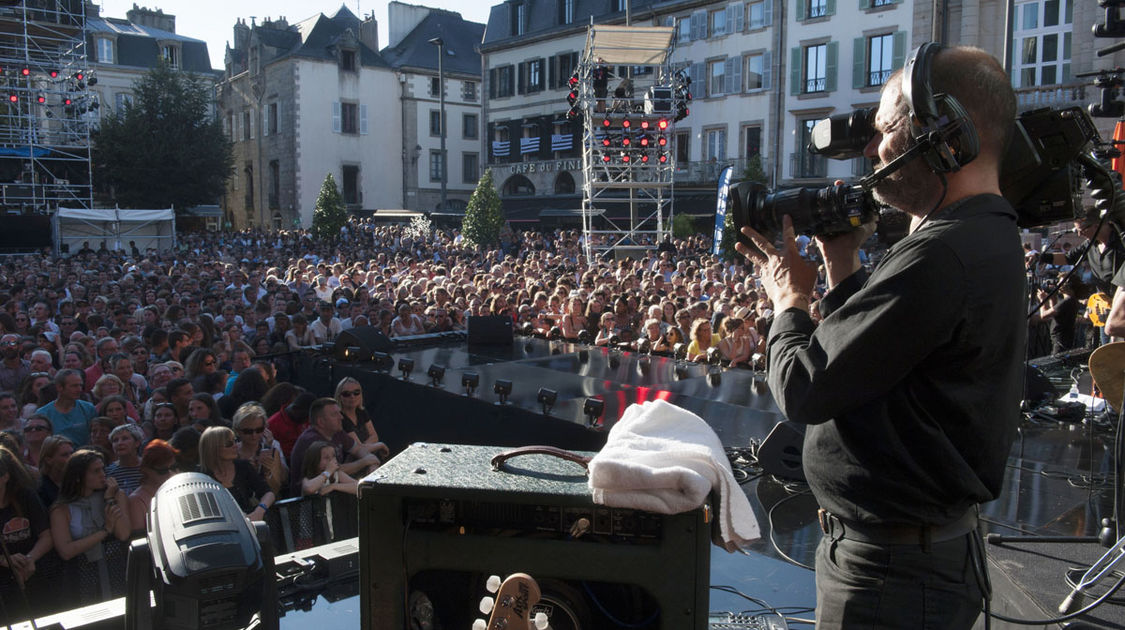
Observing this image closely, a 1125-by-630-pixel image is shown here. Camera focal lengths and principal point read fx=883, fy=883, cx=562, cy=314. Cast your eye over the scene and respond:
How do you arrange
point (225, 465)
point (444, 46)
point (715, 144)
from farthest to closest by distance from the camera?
point (444, 46) < point (715, 144) < point (225, 465)

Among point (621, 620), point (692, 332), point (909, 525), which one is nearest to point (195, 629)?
point (621, 620)

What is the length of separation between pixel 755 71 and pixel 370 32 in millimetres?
25553

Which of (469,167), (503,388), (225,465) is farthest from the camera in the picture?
(469,167)

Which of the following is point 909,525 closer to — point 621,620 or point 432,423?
point 621,620

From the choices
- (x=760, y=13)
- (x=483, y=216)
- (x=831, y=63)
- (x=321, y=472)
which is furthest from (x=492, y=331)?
(x=760, y=13)

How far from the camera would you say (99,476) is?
5395 mm

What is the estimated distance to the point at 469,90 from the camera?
173 ft

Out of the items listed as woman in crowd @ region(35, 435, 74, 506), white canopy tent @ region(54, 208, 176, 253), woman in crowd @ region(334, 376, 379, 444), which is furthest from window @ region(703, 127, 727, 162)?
woman in crowd @ region(35, 435, 74, 506)

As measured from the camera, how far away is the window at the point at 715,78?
35.7m

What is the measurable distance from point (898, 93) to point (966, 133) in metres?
0.19

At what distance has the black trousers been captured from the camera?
1.98 m

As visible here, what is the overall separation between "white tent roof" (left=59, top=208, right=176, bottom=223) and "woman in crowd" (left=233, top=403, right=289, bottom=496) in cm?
2465

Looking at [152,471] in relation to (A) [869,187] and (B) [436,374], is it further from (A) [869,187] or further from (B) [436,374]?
(A) [869,187]

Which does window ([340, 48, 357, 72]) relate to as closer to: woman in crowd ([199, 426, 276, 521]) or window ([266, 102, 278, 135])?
window ([266, 102, 278, 135])
